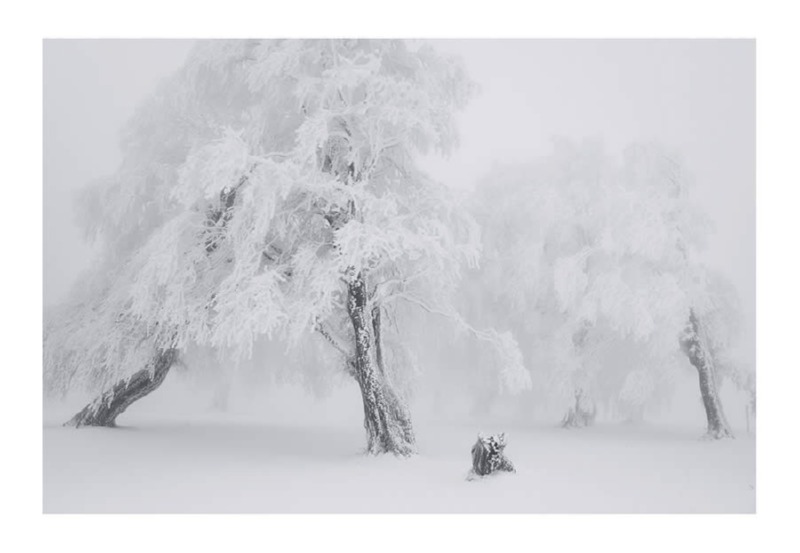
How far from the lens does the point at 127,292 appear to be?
9414 mm

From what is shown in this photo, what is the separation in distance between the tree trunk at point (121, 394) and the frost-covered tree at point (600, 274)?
6.06 meters

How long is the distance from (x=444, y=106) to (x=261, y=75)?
2.44 metres

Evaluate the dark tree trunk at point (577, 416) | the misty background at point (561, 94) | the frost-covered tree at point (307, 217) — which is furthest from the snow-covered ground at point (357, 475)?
the misty background at point (561, 94)

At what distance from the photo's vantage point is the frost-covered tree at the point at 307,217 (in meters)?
7.41

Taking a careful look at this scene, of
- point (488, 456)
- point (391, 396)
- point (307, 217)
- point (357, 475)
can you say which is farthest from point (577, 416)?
point (307, 217)

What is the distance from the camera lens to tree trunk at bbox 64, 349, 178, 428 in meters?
9.67

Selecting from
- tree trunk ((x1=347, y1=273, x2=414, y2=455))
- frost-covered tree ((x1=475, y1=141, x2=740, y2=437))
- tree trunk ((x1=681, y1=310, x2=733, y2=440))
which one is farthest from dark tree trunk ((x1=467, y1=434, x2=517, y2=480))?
tree trunk ((x1=681, y1=310, x2=733, y2=440))

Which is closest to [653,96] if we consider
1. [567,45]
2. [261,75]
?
[567,45]

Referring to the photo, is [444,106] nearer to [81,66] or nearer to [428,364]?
[81,66]

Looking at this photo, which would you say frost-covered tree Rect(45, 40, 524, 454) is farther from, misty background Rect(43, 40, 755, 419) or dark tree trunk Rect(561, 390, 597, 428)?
dark tree trunk Rect(561, 390, 597, 428)

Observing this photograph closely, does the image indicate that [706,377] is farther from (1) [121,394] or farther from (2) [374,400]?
(1) [121,394]

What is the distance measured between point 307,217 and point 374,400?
2585 mm

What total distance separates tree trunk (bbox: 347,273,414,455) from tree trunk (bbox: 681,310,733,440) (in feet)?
19.9
